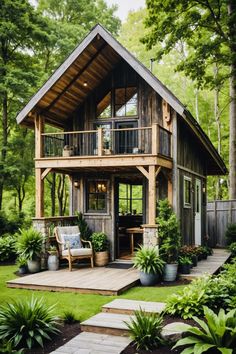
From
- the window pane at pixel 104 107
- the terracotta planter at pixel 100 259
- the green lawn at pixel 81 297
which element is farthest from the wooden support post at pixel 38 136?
the green lawn at pixel 81 297

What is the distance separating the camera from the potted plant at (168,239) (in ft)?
31.0

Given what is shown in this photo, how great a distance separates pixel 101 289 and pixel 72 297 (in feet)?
2.05

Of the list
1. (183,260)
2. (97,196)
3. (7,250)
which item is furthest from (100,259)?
(7,250)

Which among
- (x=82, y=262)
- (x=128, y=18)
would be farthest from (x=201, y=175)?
(x=128, y=18)

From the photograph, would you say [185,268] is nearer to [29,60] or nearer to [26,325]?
[26,325]

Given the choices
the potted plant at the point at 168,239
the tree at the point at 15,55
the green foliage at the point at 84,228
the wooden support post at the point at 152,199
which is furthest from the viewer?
the tree at the point at 15,55

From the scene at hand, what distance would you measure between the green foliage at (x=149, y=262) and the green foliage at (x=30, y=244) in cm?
279

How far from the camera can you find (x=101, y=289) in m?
8.17

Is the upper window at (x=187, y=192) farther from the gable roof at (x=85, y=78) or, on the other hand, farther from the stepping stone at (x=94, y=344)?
the stepping stone at (x=94, y=344)

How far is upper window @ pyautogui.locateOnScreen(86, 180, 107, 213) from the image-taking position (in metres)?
12.2

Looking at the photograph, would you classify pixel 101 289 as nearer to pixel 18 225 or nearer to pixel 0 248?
pixel 0 248

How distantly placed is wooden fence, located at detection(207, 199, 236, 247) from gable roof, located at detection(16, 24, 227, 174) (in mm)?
5489

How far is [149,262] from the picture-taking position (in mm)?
9039

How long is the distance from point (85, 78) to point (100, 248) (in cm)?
507
